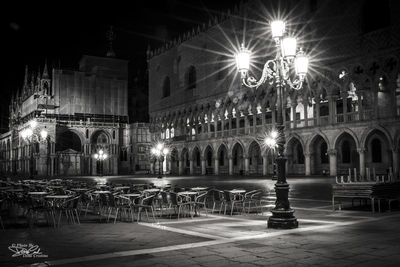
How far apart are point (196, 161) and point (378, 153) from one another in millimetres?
24151

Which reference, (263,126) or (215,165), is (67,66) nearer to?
(215,165)

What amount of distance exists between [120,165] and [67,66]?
18655 mm

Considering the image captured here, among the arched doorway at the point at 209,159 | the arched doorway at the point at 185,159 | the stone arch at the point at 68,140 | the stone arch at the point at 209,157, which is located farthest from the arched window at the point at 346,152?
the stone arch at the point at 68,140

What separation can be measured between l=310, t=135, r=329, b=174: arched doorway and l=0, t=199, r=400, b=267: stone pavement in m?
26.4

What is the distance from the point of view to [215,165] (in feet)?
149

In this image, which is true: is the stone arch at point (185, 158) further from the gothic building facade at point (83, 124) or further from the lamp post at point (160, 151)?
the gothic building facade at point (83, 124)

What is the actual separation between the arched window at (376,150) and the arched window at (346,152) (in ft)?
7.81

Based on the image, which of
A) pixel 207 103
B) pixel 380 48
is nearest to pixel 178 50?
A: pixel 207 103

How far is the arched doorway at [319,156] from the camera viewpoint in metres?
35.9

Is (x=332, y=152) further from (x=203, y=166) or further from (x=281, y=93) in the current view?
(x=281, y=93)

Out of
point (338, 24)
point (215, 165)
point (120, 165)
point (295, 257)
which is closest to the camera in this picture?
point (295, 257)

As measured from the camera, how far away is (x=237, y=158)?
151ft

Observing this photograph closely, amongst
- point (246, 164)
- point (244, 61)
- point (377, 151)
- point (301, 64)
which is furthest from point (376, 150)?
point (244, 61)

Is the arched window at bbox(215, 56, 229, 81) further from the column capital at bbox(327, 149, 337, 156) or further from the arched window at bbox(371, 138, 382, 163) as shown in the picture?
the arched window at bbox(371, 138, 382, 163)
